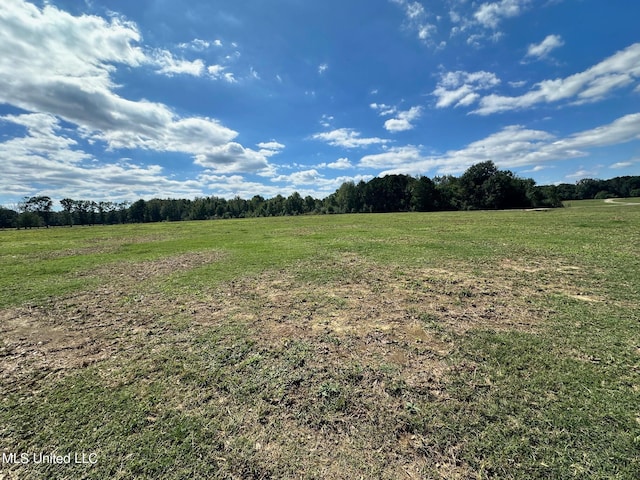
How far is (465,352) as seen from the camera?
4184 millimetres

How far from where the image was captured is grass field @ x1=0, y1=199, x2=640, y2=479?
253 cm

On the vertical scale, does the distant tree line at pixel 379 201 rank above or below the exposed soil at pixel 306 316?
above

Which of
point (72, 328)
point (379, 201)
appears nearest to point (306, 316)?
point (72, 328)

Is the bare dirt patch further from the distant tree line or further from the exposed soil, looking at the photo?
the distant tree line

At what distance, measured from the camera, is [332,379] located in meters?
3.69

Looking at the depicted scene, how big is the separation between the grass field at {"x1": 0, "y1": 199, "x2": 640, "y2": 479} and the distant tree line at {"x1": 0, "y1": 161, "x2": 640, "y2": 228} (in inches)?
2911

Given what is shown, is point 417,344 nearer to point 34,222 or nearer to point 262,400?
point 262,400

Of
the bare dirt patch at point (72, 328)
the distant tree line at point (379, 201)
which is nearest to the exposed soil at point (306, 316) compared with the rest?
the bare dirt patch at point (72, 328)

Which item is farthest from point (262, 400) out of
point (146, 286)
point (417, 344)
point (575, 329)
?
point (146, 286)

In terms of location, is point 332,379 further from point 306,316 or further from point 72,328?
point 72,328

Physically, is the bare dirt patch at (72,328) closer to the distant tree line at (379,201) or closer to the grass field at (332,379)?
the grass field at (332,379)

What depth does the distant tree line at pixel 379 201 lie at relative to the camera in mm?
70062

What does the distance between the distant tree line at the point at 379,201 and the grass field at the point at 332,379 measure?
73.9 m

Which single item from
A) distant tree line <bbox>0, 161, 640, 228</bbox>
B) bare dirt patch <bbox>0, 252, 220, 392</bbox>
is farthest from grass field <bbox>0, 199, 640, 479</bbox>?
distant tree line <bbox>0, 161, 640, 228</bbox>
